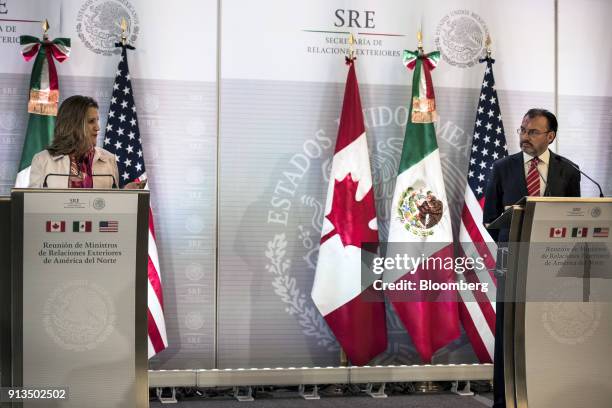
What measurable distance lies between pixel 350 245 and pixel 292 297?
1.81 ft

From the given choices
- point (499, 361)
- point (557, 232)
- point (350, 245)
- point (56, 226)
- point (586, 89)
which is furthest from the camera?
point (586, 89)

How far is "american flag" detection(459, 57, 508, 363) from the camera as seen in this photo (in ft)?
15.3

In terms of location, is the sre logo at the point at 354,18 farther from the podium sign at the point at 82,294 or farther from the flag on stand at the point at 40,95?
the podium sign at the point at 82,294

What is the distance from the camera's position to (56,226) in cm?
276

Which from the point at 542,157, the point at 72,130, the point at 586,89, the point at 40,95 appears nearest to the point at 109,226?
the point at 72,130

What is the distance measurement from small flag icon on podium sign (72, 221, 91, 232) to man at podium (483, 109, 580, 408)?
2076mm

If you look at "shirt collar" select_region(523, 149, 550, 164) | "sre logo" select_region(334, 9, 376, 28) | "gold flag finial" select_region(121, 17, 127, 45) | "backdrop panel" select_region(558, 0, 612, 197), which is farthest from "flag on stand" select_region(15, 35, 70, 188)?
"backdrop panel" select_region(558, 0, 612, 197)

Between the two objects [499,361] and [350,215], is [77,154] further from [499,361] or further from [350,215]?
[499,361]

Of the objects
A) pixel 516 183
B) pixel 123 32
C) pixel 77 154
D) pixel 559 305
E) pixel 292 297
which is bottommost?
pixel 292 297

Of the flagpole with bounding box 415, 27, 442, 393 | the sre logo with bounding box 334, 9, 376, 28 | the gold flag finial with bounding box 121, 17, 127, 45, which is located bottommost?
the flagpole with bounding box 415, 27, 442, 393

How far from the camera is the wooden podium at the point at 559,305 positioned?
2982 mm

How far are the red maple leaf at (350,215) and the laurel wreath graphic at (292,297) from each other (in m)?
0.33

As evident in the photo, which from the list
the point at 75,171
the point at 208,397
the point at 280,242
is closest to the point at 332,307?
the point at 280,242

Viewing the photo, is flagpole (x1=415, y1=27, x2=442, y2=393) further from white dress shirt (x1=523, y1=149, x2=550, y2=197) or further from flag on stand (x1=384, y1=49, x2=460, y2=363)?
white dress shirt (x1=523, y1=149, x2=550, y2=197)
